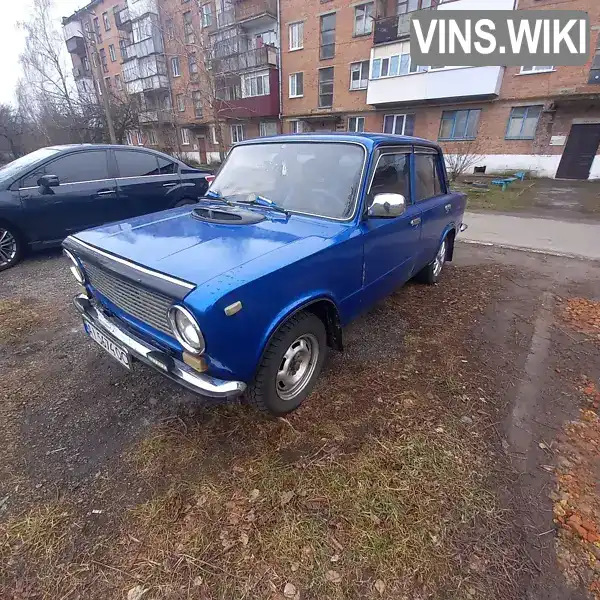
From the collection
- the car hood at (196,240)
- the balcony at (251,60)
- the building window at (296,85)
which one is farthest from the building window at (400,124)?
the car hood at (196,240)

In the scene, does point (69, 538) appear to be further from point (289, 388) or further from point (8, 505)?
point (289, 388)

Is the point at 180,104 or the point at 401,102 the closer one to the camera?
the point at 401,102

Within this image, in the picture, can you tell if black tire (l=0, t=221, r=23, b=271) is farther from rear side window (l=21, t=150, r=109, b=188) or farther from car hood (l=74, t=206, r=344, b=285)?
car hood (l=74, t=206, r=344, b=285)

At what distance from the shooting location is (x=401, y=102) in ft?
63.0

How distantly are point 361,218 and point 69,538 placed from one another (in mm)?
2679

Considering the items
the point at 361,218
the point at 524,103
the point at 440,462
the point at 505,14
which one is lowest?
the point at 440,462

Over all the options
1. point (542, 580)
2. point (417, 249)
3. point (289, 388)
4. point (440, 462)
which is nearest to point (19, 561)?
point (289, 388)

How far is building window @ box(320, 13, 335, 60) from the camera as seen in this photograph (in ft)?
70.0

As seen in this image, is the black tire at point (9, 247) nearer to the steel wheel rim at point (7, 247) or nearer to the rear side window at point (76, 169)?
the steel wheel rim at point (7, 247)

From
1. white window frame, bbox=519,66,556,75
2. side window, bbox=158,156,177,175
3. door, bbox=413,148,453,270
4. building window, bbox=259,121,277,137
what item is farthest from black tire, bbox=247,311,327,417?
building window, bbox=259,121,277,137

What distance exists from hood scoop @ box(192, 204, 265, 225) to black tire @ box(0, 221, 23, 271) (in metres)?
3.93

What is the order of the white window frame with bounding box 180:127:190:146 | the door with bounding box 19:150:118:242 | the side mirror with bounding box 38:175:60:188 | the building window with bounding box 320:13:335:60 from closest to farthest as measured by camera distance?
the side mirror with bounding box 38:175:60:188
the door with bounding box 19:150:118:242
the building window with bounding box 320:13:335:60
the white window frame with bounding box 180:127:190:146

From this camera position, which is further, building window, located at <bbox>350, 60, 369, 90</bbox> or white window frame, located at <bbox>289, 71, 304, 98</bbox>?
white window frame, located at <bbox>289, 71, 304, 98</bbox>

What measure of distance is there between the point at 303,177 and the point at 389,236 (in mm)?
919
